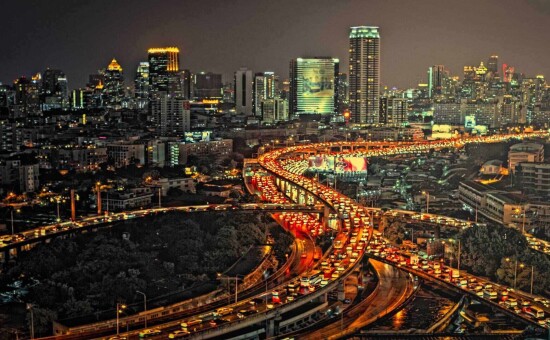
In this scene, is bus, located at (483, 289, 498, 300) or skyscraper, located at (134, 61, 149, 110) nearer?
bus, located at (483, 289, 498, 300)

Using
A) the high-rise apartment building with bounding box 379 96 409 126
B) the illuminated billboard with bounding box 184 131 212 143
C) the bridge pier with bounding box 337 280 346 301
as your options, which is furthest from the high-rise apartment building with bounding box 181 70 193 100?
the bridge pier with bounding box 337 280 346 301

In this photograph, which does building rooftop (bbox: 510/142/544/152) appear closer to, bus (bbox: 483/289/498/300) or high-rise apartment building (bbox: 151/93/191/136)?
high-rise apartment building (bbox: 151/93/191/136)

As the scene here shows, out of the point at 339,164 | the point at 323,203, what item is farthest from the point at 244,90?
the point at 323,203

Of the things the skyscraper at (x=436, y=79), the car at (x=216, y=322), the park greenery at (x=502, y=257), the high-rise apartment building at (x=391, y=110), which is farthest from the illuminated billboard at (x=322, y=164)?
the skyscraper at (x=436, y=79)

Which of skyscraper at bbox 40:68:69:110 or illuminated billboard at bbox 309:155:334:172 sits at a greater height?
skyscraper at bbox 40:68:69:110

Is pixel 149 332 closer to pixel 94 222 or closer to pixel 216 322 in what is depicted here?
pixel 216 322

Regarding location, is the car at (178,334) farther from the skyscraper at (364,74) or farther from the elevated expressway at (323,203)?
the skyscraper at (364,74)

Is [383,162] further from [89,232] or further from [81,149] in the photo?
[89,232]
